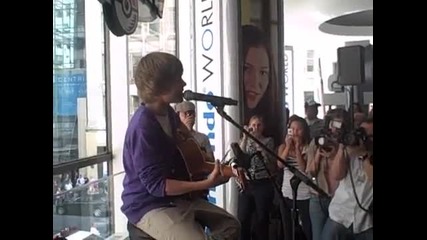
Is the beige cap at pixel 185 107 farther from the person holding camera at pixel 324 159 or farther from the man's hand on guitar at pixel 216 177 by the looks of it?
the person holding camera at pixel 324 159

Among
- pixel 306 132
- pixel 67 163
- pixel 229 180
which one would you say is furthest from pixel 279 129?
pixel 67 163

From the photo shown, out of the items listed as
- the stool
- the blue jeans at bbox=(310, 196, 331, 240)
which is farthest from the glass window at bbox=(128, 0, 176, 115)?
the blue jeans at bbox=(310, 196, 331, 240)

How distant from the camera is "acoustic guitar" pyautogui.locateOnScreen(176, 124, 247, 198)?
139cm

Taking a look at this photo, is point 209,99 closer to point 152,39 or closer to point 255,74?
point 255,74

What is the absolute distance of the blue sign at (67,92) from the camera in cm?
149

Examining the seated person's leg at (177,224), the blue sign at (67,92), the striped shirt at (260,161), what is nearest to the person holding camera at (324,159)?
the striped shirt at (260,161)

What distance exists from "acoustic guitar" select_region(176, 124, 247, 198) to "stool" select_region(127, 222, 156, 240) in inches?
7.2

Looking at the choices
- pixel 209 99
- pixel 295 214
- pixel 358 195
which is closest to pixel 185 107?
pixel 209 99

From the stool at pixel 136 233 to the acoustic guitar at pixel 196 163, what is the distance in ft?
0.60

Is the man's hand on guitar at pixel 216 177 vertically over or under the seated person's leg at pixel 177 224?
over

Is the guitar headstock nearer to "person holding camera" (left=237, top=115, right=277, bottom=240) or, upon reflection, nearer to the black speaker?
"person holding camera" (left=237, top=115, right=277, bottom=240)

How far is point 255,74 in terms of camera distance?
1362mm

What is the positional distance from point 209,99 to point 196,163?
0.18 m
